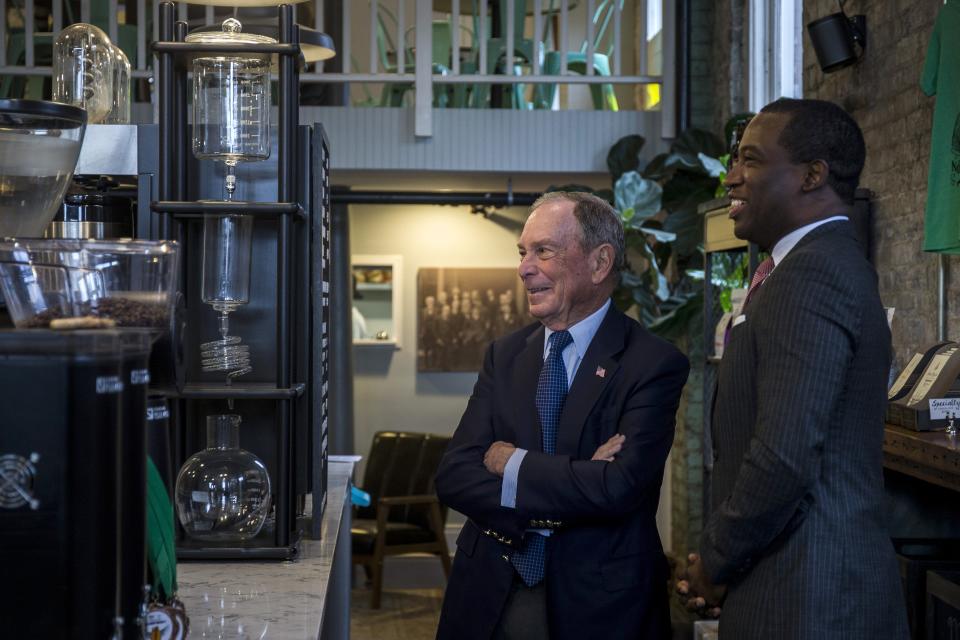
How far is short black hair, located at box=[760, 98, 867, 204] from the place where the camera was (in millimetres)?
1757

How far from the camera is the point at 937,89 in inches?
127

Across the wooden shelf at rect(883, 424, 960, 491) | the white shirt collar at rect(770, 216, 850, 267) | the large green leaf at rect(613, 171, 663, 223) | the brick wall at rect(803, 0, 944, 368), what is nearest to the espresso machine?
the white shirt collar at rect(770, 216, 850, 267)

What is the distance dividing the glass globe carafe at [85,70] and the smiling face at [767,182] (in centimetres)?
129

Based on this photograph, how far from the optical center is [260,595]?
1.83 metres

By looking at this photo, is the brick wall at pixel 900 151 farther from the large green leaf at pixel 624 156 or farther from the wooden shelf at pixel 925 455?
the large green leaf at pixel 624 156

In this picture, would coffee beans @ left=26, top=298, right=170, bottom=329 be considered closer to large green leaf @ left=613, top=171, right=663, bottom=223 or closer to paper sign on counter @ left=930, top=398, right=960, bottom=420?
paper sign on counter @ left=930, top=398, right=960, bottom=420

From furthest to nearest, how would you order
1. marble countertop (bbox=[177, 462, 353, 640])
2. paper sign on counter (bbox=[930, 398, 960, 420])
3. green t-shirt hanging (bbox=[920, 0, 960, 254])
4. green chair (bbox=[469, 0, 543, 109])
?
green chair (bbox=[469, 0, 543, 109]) → green t-shirt hanging (bbox=[920, 0, 960, 254]) → paper sign on counter (bbox=[930, 398, 960, 420]) → marble countertop (bbox=[177, 462, 353, 640])

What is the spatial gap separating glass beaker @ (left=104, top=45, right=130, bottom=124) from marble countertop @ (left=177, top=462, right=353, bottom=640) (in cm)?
95

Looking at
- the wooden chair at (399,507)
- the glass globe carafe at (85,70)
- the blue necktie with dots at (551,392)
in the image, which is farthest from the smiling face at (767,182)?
the wooden chair at (399,507)

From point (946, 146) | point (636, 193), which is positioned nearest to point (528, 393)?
point (946, 146)

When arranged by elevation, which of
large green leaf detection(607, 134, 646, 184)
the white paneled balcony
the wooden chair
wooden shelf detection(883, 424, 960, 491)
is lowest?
the wooden chair

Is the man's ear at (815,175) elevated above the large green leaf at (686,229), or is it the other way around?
the large green leaf at (686,229)

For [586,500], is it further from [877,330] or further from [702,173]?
[702,173]

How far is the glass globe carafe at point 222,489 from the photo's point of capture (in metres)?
1.96
